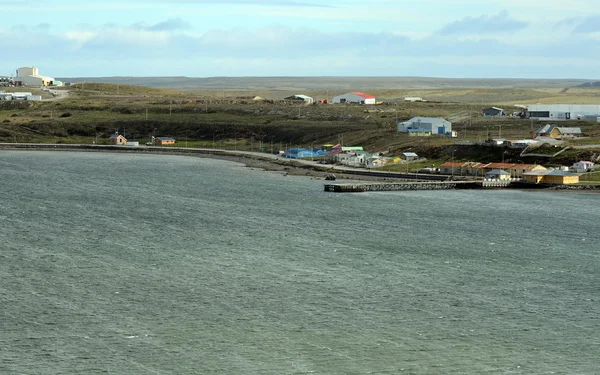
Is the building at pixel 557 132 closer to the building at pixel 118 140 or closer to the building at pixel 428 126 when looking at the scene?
the building at pixel 428 126

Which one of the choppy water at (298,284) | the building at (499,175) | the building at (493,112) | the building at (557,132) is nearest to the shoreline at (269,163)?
the building at (499,175)

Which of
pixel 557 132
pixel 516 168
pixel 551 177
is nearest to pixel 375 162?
pixel 516 168

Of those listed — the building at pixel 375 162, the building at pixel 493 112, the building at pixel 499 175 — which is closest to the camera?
the building at pixel 499 175

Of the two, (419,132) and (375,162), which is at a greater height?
(419,132)

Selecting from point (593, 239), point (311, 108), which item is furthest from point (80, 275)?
point (311, 108)

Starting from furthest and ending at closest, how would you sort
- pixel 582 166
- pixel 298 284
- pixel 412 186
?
1. pixel 582 166
2. pixel 412 186
3. pixel 298 284

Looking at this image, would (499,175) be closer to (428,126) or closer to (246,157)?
(428,126)
